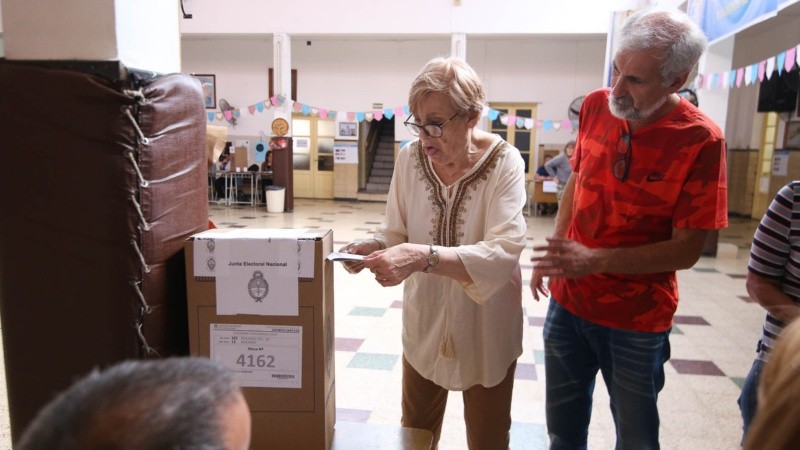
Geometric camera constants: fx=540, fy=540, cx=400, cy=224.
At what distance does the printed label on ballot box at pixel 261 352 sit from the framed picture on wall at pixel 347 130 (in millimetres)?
11593

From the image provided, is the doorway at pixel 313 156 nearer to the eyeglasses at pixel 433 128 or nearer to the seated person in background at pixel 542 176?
the seated person in background at pixel 542 176

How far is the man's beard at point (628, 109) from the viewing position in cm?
135

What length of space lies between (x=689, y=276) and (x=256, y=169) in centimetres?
895

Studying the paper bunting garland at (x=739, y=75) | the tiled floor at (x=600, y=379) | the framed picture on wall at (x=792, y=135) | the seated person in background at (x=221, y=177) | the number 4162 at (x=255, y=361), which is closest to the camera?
the number 4162 at (x=255, y=361)

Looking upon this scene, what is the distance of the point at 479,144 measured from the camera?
1.46 meters

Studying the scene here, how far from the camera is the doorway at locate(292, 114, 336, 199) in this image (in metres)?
12.6

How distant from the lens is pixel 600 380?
3.06 metres

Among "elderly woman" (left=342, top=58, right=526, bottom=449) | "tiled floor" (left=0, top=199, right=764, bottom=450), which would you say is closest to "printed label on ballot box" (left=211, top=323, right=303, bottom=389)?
"elderly woman" (left=342, top=58, right=526, bottom=449)

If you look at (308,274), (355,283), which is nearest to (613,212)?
(308,274)

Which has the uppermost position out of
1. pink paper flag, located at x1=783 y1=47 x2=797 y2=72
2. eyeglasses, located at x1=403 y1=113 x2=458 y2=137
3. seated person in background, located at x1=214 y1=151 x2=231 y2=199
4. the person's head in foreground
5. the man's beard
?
pink paper flag, located at x1=783 y1=47 x2=797 y2=72

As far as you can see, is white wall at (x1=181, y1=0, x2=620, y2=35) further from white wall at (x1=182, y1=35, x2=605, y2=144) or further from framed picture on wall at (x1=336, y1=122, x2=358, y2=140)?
framed picture on wall at (x1=336, y1=122, x2=358, y2=140)

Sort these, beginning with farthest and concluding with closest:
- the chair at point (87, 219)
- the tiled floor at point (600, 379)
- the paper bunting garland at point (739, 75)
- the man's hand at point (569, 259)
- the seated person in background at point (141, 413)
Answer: the paper bunting garland at point (739, 75), the tiled floor at point (600, 379), the man's hand at point (569, 259), the chair at point (87, 219), the seated person in background at point (141, 413)

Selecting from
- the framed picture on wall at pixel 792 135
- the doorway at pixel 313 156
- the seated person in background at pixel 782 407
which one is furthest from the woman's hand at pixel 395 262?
the doorway at pixel 313 156

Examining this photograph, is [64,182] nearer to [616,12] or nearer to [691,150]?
[691,150]
